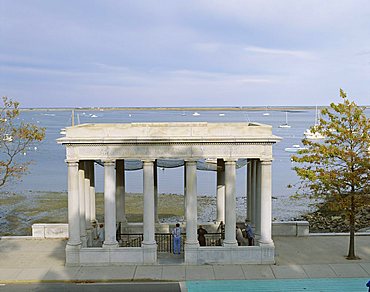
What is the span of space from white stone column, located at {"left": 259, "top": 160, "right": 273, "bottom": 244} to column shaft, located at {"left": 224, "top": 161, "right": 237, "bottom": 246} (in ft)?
3.95

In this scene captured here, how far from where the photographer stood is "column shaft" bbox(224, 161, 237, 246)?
746 inches

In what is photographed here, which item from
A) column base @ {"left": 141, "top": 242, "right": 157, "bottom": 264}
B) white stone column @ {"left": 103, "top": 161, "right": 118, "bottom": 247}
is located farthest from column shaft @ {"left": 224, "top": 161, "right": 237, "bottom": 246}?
white stone column @ {"left": 103, "top": 161, "right": 118, "bottom": 247}

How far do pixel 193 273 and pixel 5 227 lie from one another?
64.1 ft

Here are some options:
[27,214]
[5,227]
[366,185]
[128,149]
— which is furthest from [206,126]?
[27,214]

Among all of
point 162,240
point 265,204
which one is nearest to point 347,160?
point 265,204

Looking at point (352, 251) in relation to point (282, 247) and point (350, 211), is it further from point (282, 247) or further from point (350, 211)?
point (282, 247)

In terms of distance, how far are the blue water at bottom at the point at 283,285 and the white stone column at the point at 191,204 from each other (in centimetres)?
239

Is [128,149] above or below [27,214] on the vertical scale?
above

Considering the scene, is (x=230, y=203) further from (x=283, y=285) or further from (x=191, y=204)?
(x=283, y=285)

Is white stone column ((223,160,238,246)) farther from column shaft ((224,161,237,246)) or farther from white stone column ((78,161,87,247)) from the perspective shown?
white stone column ((78,161,87,247))

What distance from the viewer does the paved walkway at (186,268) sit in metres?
17.4

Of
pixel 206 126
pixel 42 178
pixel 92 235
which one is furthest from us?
pixel 42 178

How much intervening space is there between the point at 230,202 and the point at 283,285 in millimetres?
4018

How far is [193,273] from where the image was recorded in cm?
1781
